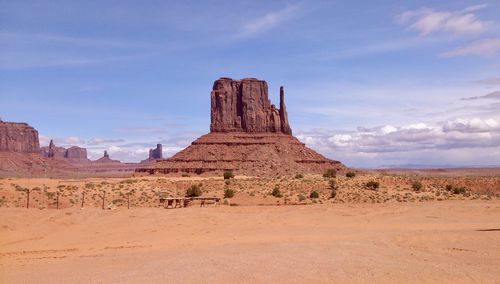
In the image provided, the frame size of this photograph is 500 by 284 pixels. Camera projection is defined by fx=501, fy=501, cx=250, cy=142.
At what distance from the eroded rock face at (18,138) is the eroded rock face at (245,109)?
88.0 metres

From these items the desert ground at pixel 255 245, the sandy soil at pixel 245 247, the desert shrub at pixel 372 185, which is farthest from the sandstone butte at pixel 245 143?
the sandy soil at pixel 245 247

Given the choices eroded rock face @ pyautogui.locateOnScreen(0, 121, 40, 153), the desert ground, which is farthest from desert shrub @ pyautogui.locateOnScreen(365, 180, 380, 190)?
eroded rock face @ pyautogui.locateOnScreen(0, 121, 40, 153)

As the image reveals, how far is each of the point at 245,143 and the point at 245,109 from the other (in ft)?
53.7

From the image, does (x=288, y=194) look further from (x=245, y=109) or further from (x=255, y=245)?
(x=245, y=109)

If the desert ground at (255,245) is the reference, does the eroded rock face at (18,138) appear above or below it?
above

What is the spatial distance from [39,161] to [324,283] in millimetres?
179831

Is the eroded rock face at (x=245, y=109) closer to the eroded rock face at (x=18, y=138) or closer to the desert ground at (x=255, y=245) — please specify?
the eroded rock face at (x=18, y=138)

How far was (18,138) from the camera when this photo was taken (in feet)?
586

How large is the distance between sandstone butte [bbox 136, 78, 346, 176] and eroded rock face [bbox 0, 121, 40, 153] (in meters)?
83.4

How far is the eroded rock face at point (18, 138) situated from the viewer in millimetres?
172125

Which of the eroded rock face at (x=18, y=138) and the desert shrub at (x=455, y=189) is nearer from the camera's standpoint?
the desert shrub at (x=455, y=189)

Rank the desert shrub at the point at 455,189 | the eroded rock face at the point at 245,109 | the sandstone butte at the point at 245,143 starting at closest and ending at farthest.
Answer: the desert shrub at the point at 455,189 → the sandstone butte at the point at 245,143 → the eroded rock face at the point at 245,109

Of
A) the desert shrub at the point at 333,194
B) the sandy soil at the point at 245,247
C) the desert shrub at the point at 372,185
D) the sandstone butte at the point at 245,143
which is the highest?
the sandstone butte at the point at 245,143

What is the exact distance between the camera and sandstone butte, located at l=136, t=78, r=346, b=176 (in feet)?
315
